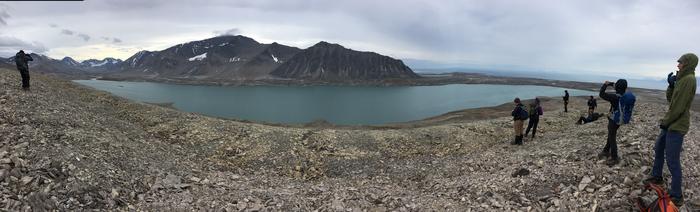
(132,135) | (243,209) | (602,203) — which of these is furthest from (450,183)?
(132,135)

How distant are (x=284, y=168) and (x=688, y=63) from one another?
42.0 feet

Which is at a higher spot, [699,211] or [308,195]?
[699,211]

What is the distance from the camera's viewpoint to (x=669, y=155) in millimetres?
7809

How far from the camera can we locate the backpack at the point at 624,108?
10.0m

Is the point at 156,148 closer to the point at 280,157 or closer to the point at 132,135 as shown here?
the point at 132,135

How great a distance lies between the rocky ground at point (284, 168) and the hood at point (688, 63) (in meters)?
3.06

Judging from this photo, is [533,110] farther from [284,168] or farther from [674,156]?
[284,168]

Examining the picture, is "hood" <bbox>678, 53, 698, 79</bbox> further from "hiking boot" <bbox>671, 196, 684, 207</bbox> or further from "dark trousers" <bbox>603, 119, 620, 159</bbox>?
"dark trousers" <bbox>603, 119, 620, 159</bbox>

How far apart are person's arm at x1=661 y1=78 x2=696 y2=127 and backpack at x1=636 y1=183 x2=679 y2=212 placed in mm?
1478

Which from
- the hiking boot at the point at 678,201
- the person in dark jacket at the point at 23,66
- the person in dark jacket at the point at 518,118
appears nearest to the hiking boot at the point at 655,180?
the hiking boot at the point at 678,201

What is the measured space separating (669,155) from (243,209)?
1025 cm

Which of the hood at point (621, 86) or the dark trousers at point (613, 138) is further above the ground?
the hood at point (621, 86)

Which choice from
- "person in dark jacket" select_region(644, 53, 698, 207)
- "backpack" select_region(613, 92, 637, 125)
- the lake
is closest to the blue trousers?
"person in dark jacket" select_region(644, 53, 698, 207)

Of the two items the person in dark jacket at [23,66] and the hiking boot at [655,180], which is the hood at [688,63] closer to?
the hiking boot at [655,180]
